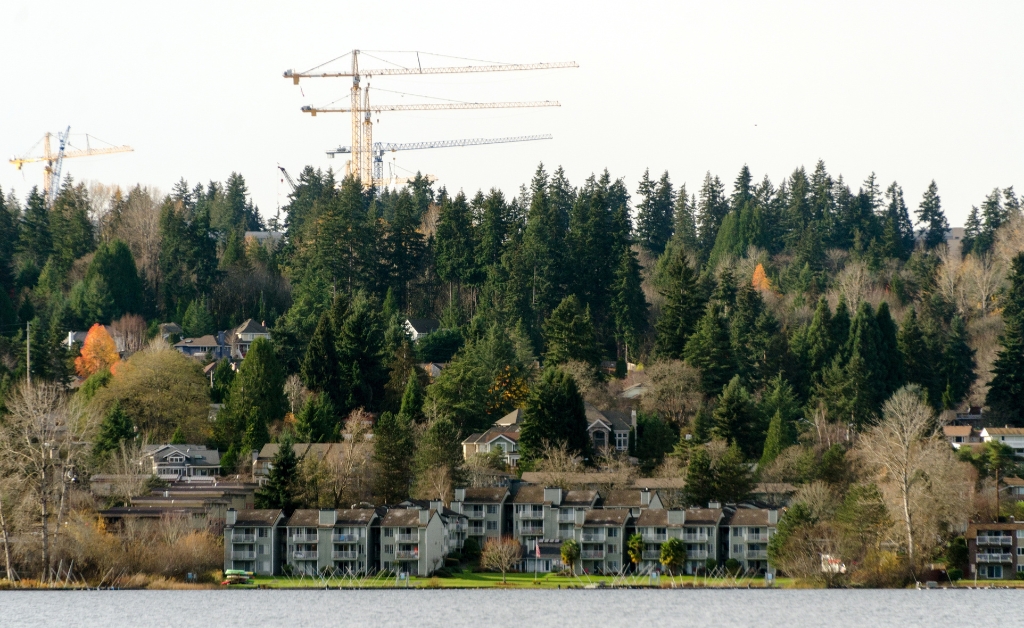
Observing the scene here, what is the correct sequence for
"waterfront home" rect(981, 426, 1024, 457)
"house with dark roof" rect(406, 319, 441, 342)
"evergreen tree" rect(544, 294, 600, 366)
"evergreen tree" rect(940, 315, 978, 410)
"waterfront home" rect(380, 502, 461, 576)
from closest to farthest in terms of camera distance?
"waterfront home" rect(380, 502, 461, 576) → "waterfront home" rect(981, 426, 1024, 457) → "evergreen tree" rect(544, 294, 600, 366) → "evergreen tree" rect(940, 315, 978, 410) → "house with dark roof" rect(406, 319, 441, 342)

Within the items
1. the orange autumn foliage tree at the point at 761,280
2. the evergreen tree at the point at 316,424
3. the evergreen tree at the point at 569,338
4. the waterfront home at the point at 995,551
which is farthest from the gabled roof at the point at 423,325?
the waterfront home at the point at 995,551

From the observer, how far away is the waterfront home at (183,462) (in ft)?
266

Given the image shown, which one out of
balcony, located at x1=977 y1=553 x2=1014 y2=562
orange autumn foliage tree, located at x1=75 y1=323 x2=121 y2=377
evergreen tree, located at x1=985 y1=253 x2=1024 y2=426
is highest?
orange autumn foliage tree, located at x1=75 y1=323 x2=121 y2=377

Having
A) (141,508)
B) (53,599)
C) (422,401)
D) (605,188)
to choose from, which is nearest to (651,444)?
(422,401)

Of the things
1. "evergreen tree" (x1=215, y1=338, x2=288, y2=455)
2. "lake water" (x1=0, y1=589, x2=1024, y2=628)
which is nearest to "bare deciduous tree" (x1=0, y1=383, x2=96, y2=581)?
"lake water" (x1=0, y1=589, x2=1024, y2=628)

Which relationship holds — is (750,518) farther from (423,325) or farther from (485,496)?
(423,325)

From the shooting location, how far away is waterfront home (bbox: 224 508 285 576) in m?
68.3

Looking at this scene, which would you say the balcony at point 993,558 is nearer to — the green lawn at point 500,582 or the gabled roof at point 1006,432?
the green lawn at point 500,582

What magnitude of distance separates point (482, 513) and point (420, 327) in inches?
1134

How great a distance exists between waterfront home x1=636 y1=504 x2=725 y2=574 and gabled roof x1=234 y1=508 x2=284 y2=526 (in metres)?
15.9

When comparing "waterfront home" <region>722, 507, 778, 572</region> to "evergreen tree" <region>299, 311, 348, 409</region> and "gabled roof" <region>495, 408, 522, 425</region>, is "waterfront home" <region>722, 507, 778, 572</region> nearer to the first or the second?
"gabled roof" <region>495, 408, 522, 425</region>

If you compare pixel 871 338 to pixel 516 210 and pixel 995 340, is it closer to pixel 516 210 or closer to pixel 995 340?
pixel 995 340

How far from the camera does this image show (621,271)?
98.1 meters

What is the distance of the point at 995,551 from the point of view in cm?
6762
